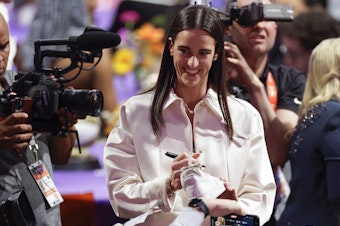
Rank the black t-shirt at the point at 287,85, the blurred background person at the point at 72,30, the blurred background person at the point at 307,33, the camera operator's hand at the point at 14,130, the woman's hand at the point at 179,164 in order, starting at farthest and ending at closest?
the blurred background person at the point at 72,30
the blurred background person at the point at 307,33
the black t-shirt at the point at 287,85
the camera operator's hand at the point at 14,130
the woman's hand at the point at 179,164

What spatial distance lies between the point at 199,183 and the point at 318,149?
1.12 meters

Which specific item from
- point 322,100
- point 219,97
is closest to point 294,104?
point 322,100

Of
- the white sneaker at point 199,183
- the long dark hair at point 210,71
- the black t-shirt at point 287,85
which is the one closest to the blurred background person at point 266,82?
the black t-shirt at point 287,85

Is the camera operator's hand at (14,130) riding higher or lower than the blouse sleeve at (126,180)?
higher

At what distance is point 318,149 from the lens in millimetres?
3842

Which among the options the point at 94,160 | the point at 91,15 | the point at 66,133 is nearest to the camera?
the point at 66,133

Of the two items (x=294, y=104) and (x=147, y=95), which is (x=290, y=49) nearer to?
(x=294, y=104)

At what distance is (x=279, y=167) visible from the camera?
4172mm

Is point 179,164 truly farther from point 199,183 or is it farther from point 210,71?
point 210,71

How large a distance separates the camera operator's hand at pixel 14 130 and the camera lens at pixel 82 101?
18 centimetres

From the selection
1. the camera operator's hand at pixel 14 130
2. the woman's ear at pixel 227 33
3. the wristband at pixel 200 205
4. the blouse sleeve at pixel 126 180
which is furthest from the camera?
the woman's ear at pixel 227 33

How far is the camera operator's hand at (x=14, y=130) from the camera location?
127 inches

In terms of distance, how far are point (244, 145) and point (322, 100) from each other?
2.71 feet

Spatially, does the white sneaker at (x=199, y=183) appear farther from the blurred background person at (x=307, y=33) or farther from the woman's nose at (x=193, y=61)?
the blurred background person at (x=307, y=33)
